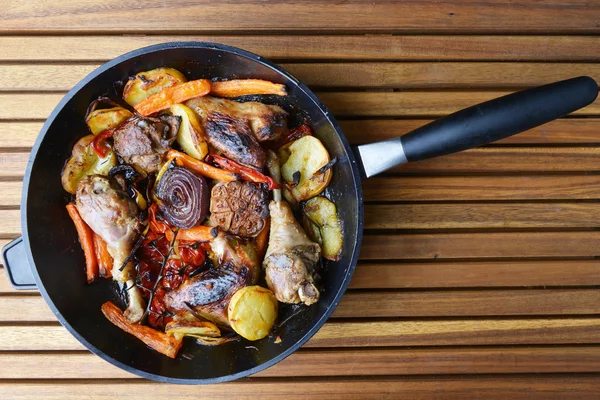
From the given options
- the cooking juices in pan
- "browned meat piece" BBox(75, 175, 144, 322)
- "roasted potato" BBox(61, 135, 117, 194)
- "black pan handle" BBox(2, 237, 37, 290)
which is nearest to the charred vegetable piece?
the cooking juices in pan

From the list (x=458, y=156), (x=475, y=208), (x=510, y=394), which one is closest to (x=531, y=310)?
(x=510, y=394)

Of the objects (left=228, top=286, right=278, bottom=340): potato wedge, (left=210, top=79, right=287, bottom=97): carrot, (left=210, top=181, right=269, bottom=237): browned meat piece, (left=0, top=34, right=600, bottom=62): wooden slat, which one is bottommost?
(left=228, top=286, right=278, bottom=340): potato wedge

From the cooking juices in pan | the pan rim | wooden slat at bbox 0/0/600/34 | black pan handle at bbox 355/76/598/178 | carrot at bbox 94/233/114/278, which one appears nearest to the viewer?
black pan handle at bbox 355/76/598/178

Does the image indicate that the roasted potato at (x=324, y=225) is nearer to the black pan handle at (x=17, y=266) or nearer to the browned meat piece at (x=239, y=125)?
the browned meat piece at (x=239, y=125)

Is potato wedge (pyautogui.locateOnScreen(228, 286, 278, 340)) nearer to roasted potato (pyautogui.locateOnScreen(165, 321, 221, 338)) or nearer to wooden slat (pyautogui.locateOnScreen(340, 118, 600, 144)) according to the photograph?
roasted potato (pyautogui.locateOnScreen(165, 321, 221, 338))

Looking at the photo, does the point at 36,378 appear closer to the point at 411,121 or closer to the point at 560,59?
the point at 411,121
